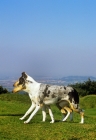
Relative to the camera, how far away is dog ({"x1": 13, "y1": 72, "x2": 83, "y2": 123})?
13.1m

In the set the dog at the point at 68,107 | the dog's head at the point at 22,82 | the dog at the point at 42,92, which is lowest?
the dog at the point at 68,107

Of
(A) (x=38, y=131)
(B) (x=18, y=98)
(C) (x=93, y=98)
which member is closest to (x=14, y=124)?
(A) (x=38, y=131)

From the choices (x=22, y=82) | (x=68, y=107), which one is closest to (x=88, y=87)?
(x=68, y=107)

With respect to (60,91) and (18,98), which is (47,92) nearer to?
(60,91)

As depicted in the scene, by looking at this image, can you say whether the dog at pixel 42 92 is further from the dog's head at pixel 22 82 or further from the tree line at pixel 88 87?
the tree line at pixel 88 87

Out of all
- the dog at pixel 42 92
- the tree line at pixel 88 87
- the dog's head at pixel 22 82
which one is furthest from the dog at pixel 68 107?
the tree line at pixel 88 87

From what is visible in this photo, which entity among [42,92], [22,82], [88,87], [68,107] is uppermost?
[22,82]

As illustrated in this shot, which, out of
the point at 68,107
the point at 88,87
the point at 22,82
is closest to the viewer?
the point at 22,82

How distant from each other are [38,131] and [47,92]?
2034mm

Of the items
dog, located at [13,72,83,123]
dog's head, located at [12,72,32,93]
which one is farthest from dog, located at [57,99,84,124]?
dog's head, located at [12,72,32,93]

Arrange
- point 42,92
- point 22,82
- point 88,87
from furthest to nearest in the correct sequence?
point 88,87 < point 22,82 < point 42,92

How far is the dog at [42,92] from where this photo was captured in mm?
13094

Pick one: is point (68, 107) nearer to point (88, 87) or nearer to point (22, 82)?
point (22, 82)

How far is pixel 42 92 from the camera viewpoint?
13.1 meters
